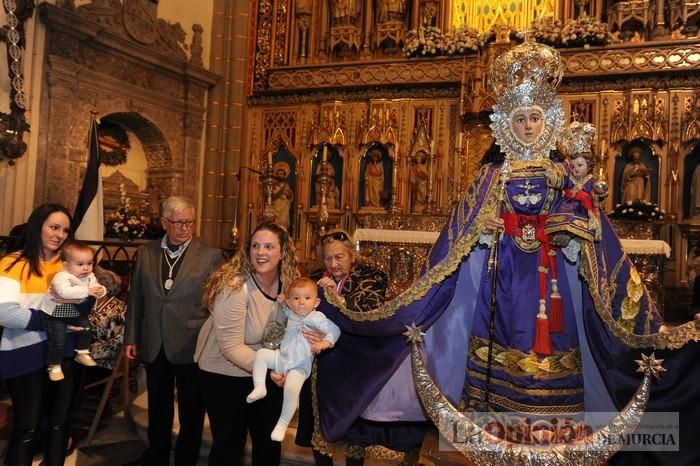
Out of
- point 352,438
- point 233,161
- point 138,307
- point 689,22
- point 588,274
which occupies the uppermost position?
point 689,22

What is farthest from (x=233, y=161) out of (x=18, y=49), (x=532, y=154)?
(x=532, y=154)

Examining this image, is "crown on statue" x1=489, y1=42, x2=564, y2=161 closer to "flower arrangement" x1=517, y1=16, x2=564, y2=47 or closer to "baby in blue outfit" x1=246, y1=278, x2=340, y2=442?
"baby in blue outfit" x1=246, y1=278, x2=340, y2=442

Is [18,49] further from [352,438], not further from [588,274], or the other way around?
[588,274]

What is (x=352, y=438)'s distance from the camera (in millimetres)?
3139

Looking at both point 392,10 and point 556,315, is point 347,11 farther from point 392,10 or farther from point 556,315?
point 556,315

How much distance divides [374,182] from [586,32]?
4402mm

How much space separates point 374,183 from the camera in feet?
33.6

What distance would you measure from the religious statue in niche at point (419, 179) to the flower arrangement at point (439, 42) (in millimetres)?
1861

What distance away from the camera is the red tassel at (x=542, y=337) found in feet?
9.79

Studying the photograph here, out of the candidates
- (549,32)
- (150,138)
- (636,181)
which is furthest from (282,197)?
(636,181)

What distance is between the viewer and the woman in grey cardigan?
278 cm

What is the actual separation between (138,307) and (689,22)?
31.9 feet

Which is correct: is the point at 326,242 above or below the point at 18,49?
below

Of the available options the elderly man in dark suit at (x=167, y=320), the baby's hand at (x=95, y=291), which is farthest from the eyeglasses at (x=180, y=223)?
the baby's hand at (x=95, y=291)
